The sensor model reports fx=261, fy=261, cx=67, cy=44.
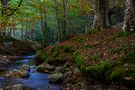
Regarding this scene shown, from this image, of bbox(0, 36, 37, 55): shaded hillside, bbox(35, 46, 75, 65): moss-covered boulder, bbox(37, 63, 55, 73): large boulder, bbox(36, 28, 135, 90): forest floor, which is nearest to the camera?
bbox(36, 28, 135, 90): forest floor

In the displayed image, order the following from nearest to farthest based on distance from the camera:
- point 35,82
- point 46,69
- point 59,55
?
point 35,82 < point 46,69 < point 59,55

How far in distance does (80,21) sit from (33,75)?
36.7 metres

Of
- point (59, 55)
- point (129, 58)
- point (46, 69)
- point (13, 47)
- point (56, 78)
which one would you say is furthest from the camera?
point (13, 47)

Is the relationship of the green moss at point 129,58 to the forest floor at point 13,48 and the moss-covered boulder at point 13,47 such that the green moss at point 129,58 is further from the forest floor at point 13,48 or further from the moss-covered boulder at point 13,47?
the moss-covered boulder at point 13,47

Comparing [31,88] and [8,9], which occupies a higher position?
[8,9]

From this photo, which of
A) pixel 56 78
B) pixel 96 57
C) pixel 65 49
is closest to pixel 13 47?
pixel 65 49

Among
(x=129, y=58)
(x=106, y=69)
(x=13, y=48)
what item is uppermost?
(x=129, y=58)

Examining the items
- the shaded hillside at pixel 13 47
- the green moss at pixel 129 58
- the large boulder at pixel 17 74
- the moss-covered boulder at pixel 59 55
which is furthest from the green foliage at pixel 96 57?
the shaded hillside at pixel 13 47

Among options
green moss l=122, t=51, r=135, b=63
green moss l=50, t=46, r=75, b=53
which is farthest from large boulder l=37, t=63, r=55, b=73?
green moss l=122, t=51, r=135, b=63

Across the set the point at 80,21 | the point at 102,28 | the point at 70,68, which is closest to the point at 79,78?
the point at 70,68

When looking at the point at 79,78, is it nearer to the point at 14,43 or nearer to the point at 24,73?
the point at 24,73

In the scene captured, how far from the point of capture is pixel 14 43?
30.9 metres

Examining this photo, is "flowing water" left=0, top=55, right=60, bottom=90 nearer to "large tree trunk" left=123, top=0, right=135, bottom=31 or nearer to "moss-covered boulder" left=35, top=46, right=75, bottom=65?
"moss-covered boulder" left=35, top=46, right=75, bottom=65

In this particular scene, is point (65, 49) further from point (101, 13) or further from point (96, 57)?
point (96, 57)
